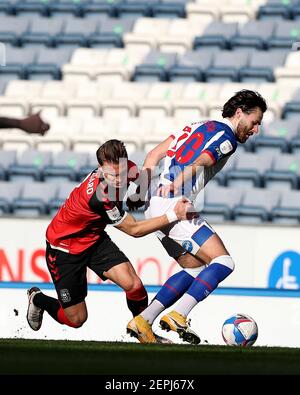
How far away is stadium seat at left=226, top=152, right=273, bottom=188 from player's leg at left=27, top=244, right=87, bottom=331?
513cm

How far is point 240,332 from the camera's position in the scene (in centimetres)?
975

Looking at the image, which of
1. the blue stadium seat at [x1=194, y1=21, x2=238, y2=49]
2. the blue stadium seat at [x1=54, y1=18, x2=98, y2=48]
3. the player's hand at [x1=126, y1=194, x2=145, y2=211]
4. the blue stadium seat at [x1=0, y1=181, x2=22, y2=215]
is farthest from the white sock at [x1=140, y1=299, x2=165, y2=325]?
the blue stadium seat at [x1=54, y1=18, x2=98, y2=48]

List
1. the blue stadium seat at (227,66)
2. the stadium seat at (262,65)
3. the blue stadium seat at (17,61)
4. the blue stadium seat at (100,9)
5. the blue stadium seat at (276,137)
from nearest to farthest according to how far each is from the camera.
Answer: the blue stadium seat at (276,137) → the stadium seat at (262,65) → the blue stadium seat at (227,66) → the blue stadium seat at (17,61) → the blue stadium seat at (100,9)

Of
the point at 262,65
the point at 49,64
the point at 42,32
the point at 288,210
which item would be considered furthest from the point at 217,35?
the point at 288,210

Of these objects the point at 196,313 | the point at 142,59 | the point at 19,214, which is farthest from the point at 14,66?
the point at 196,313

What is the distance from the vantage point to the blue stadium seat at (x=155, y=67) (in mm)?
17016

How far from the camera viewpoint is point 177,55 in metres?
17.2

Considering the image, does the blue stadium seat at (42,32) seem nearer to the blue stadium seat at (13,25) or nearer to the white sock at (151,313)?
the blue stadium seat at (13,25)

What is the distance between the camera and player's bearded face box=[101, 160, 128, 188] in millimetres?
9148

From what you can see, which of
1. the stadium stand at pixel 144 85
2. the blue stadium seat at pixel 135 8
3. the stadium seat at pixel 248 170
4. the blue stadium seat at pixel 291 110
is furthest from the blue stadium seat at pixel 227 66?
the stadium seat at pixel 248 170

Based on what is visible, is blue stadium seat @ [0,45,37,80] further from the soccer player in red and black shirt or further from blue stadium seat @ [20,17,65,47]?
the soccer player in red and black shirt

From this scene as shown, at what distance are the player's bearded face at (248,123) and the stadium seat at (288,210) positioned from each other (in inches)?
192

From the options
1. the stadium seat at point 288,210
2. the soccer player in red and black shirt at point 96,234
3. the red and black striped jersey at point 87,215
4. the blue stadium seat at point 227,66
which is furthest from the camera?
the blue stadium seat at point 227,66
